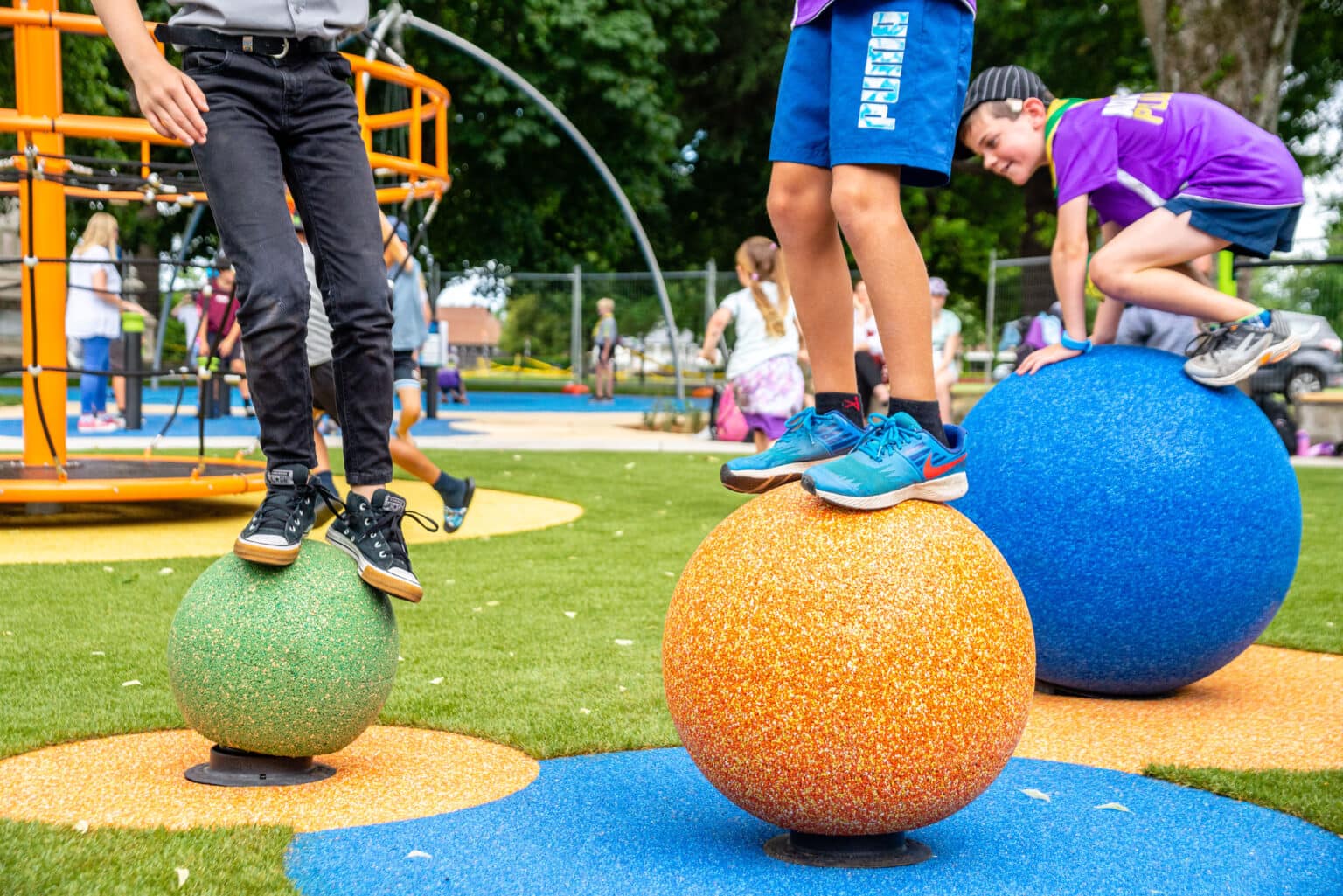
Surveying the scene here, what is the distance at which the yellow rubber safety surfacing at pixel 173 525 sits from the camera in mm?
8213

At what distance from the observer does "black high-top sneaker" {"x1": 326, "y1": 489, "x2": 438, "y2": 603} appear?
398cm

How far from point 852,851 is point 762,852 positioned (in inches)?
8.8

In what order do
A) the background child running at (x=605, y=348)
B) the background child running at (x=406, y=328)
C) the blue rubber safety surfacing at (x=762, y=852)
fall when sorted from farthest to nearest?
the background child running at (x=605, y=348) < the background child running at (x=406, y=328) < the blue rubber safety surfacing at (x=762, y=852)

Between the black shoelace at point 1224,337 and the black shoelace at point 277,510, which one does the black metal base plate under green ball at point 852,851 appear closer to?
the black shoelace at point 277,510

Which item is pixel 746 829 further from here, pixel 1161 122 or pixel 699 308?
pixel 699 308

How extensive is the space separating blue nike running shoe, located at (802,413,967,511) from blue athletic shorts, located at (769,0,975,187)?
0.67m

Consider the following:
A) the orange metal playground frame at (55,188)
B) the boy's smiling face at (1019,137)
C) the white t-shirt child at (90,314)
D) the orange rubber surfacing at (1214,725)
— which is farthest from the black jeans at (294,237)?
the white t-shirt child at (90,314)

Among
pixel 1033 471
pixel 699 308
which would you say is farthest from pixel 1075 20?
pixel 1033 471

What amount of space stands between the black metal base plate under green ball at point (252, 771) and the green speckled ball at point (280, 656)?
0.05 metres

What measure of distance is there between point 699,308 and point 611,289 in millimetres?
2486

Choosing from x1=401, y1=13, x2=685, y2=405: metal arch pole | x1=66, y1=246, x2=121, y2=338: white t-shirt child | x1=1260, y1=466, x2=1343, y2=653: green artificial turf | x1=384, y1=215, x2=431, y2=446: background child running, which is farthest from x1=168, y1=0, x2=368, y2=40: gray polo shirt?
x1=401, y1=13, x2=685, y2=405: metal arch pole

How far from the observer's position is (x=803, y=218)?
404 cm

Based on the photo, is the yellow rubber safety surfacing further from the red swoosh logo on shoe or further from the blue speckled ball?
the red swoosh logo on shoe

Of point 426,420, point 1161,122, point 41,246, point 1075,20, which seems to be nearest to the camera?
point 1161,122
